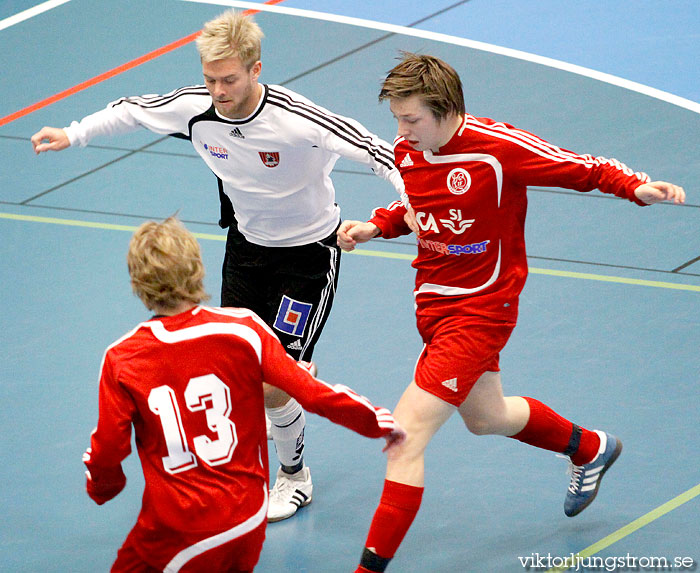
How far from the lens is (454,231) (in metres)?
4.82

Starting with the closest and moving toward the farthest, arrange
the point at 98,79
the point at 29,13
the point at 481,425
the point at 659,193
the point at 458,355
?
the point at 659,193 → the point at 458,355 → the point at 481,425 → the point at 98,79 → the point at 29,13

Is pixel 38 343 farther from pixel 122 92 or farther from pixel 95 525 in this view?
pixel 122 92

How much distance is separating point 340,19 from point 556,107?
3.02 m

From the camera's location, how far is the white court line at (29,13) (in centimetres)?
1218

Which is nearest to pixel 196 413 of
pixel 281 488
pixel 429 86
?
pixel 429 86

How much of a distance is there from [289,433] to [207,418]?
5.55 ft

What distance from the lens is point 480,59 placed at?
10.9 m

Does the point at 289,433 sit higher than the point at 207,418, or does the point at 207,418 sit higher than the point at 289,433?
the point at 207,418

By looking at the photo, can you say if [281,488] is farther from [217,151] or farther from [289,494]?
[217,151]

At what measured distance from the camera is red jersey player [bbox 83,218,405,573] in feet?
12.3

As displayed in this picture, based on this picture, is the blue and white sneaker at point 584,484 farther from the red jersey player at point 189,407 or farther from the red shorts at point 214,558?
the red shorts at point 214,558

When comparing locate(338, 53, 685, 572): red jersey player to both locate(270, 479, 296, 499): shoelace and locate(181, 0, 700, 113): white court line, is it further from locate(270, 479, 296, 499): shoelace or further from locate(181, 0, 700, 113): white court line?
locate(181, 0, 700, 113): white court line

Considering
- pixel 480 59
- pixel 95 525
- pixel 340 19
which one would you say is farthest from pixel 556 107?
pixel 95 525

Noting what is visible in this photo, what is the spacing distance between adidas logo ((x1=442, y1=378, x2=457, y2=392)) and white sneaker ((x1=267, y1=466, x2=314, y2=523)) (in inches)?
43.7
